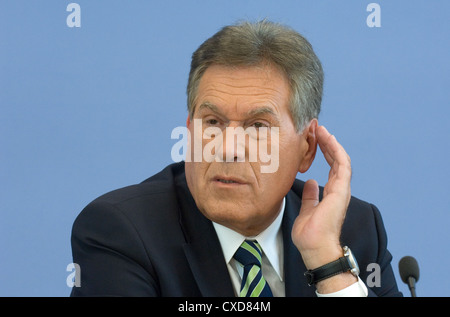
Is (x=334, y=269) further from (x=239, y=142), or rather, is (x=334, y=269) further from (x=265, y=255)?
(x=239, y=142)

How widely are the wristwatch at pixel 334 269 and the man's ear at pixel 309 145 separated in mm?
428

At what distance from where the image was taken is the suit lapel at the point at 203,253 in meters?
2.65

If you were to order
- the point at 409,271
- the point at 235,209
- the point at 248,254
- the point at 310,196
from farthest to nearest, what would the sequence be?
the point at 310,196, the point at 248,254, the point at 235,209, the point at 409,271

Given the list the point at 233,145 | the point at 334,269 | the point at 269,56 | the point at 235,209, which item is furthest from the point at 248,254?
the point at 269,56

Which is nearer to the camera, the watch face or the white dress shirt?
the watch face

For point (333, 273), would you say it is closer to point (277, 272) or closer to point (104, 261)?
point (277, 272)

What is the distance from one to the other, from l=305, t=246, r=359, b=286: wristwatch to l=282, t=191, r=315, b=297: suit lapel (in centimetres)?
10

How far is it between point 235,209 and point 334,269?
403 mm

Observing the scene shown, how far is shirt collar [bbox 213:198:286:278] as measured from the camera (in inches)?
110

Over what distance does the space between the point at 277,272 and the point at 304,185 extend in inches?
15.5

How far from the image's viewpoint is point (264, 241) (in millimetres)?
2848

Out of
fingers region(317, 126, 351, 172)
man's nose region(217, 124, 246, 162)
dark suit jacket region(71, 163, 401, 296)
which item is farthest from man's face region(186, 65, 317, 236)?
fingers region(317, 126, 351, 172)

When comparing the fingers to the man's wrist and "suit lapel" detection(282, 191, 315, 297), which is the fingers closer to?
"suit lapel" detection(282, 191, 315, 297)
